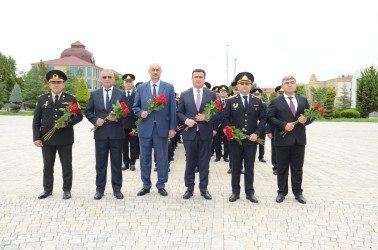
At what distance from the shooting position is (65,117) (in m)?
5.09

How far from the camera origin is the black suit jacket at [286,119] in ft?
17.3

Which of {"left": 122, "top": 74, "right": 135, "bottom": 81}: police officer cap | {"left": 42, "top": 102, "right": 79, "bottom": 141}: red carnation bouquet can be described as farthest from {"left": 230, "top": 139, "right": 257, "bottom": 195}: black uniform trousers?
{"left": 122, "top": 74, "right": 135, "bottom": 81}: police officer cap

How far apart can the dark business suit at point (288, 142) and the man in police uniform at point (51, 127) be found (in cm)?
342

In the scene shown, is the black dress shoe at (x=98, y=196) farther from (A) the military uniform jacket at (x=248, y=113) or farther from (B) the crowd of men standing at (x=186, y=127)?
(A) the military uniform jacket at (x=248, y=113)

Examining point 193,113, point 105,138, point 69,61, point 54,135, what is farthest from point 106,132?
point 69,61

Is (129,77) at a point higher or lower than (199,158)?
higher

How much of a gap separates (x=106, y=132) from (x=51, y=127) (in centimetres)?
91

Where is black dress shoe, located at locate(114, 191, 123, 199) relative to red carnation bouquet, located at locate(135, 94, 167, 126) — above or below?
below

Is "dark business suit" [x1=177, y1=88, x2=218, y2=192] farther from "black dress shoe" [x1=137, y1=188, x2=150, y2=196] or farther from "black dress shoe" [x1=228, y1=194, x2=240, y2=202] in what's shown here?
"black dress shoe" [x1=137, y1=188, x2=150, y2=196]

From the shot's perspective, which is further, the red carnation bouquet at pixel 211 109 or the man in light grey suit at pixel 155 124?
the man in light grey suit at pixel 155 124

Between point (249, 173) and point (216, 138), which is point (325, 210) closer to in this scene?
point (249, 173)

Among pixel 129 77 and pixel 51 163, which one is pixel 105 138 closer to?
pixel 51 163

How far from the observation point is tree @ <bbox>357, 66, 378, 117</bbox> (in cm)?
4697

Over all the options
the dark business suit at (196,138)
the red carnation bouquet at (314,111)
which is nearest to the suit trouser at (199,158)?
the dark business suit at (196,138)
